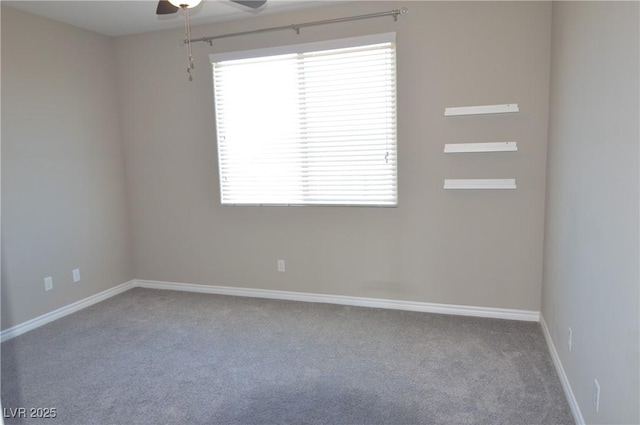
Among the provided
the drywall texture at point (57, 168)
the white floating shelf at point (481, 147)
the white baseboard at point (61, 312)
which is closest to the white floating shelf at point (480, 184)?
the white floating shelf at point (481, 147)

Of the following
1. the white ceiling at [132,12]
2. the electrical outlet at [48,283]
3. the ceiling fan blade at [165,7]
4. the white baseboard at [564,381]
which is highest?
the white ceiling at [132,12]

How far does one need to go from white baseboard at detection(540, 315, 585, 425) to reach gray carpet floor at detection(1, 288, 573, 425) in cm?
5

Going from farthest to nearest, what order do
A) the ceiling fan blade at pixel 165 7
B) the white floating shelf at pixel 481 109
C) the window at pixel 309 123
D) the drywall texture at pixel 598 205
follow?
1. the window at pixel 309 123
2. the white floating shelf at pixel 481 109
3. the ceiling fan blade at pixel 165 7
4. the drywall texture at pixel 598 205

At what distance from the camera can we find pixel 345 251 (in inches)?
148

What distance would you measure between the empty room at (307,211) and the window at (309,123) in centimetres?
2

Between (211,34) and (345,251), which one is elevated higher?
(211,34)

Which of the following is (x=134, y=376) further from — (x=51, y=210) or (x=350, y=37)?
(x=350, y=37)

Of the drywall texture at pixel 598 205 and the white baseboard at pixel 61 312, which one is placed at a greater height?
the drywall texture at pixel 598 205

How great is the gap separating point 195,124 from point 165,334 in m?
2.01

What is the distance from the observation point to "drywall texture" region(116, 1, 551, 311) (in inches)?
124

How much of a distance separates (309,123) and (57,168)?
2304 mm

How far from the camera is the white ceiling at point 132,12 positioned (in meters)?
3.29

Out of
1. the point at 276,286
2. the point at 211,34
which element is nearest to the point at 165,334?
the point at 276,286

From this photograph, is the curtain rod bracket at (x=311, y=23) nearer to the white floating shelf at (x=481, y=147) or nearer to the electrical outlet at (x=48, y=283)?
the white floating shelf at (x=481, y=147)
